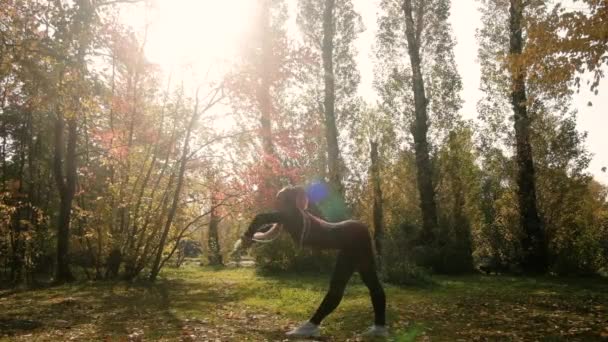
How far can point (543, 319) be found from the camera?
29.5 feet

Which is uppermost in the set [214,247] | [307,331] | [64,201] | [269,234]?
[64,201]

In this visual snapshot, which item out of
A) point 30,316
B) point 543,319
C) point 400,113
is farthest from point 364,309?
point 400,113

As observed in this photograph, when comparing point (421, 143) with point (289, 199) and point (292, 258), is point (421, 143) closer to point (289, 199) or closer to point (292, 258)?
point (292, 258)

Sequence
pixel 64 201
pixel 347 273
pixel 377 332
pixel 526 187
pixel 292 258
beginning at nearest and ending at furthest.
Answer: pixel 347 273 → pixel 377 332 → pixel 64 201 → pixel 292 258 → pixel 526 187

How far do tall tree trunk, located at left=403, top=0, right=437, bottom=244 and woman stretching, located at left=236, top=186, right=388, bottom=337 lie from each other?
15680 mm

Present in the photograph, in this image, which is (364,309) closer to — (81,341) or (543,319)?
(543,319)

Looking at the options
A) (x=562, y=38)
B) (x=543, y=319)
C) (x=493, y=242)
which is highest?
(x=562, y=38)

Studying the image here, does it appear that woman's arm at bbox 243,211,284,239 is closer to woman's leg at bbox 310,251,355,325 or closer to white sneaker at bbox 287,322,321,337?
woman's leg at bbox 310,251,355,325

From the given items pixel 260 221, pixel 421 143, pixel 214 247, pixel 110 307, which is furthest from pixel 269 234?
pixel 214 247

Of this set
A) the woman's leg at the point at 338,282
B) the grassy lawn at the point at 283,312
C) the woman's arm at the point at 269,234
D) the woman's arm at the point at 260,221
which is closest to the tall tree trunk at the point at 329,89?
the grassy lawn at the point at 283,312

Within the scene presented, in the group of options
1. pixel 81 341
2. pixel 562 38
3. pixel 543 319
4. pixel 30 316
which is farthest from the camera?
pixel 562 38

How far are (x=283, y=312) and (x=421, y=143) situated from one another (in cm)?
1558

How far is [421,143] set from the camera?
23750 millimetres

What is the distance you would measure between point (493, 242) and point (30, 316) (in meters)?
20.2
